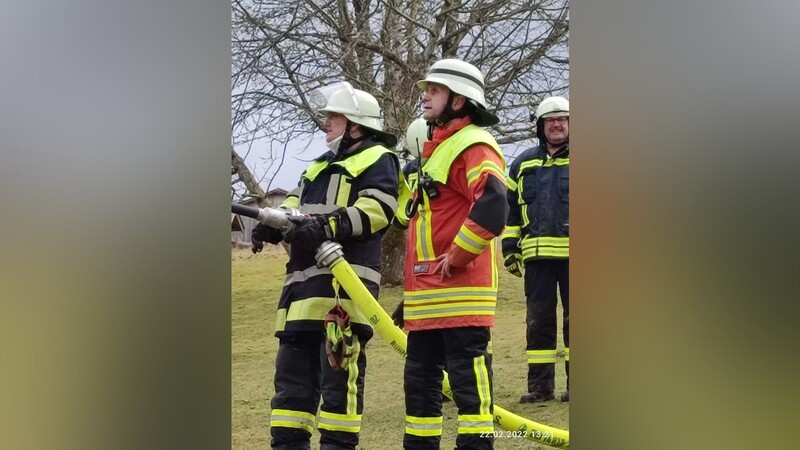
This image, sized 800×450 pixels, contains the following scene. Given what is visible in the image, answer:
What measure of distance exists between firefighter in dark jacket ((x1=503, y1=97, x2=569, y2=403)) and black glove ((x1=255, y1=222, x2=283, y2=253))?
5.75 feet

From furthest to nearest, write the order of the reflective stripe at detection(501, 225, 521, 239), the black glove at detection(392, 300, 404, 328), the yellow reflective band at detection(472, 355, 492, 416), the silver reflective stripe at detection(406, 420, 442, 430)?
1. the reflective stripe at detection(501, 225, 521, 239)
2. the black glove at detection(392, 300, 404, 328)
3. the silver reflective stripe at detection(406, 420, 442, 430)
4. the yellow reflective band at detection(472, 355, 492, 416)

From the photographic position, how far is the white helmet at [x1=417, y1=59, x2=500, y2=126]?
Answer: 3973 millimetres

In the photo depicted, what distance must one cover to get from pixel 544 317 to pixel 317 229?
185 cm

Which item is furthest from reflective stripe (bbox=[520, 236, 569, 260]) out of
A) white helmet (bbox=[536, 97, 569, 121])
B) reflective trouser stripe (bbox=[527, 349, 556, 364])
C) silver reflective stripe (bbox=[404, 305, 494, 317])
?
silver reflective stripe (bbox=[404, 305, 494, 317])

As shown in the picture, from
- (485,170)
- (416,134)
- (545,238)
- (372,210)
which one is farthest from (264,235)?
(545,238)

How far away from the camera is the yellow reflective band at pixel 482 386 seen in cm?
369

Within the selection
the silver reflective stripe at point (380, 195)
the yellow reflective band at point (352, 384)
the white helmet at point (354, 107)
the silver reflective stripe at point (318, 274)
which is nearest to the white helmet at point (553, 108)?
the white helmet at point (354, 107)

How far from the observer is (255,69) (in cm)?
539

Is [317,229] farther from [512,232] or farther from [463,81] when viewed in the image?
[512,232]

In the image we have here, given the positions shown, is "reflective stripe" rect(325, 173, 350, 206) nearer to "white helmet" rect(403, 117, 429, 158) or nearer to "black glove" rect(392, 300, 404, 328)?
"white helmet" rect(403, 117, 429, 158)
